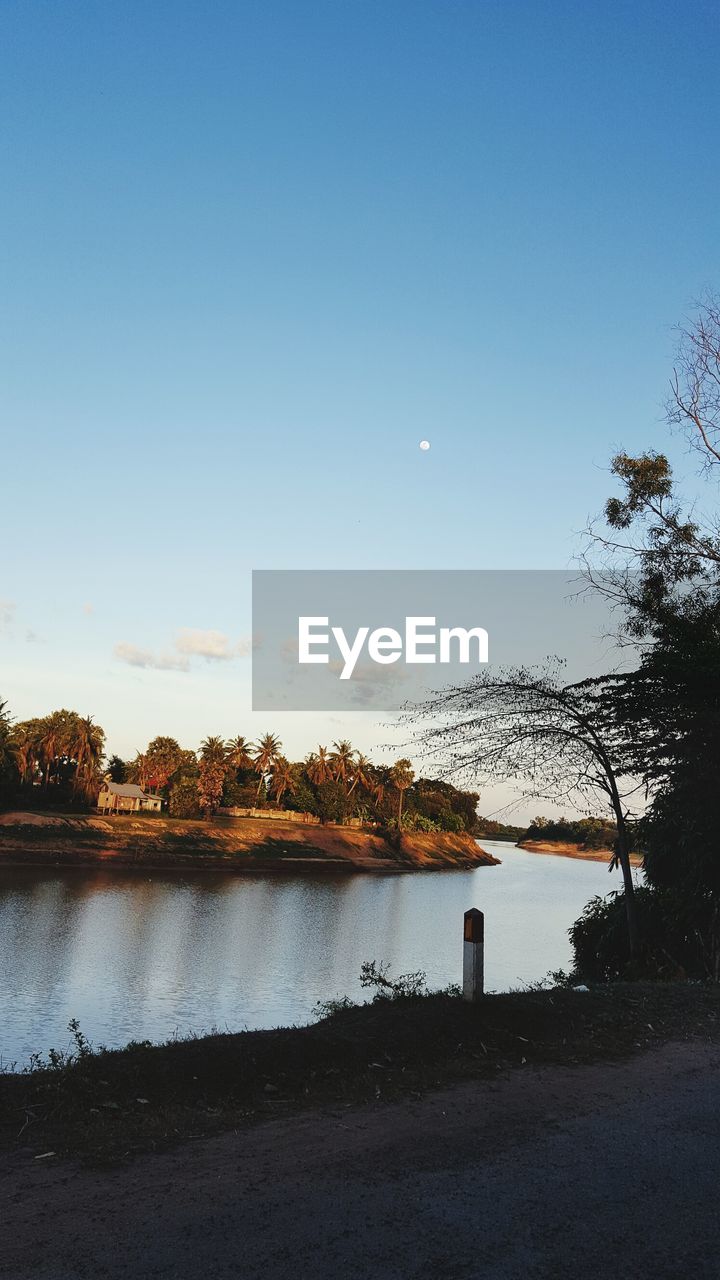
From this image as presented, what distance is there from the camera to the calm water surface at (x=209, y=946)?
21828 millimetres

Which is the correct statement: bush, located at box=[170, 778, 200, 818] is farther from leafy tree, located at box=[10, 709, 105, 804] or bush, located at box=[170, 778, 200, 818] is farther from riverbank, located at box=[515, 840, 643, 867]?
riverbank, located at box=[515, 840, 643, 867]

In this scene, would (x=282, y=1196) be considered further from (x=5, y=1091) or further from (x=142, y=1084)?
(x=5, y=1091)

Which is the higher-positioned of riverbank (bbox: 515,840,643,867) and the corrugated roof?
the corrugated roof

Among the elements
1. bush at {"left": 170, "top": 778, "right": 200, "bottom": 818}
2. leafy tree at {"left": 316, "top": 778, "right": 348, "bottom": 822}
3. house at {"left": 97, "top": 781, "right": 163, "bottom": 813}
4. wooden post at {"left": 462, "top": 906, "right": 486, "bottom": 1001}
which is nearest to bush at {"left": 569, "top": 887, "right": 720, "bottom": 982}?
wooden post at {"left": 462, "top": 906, "right": 486, "bottom": 1001}

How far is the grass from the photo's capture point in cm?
558

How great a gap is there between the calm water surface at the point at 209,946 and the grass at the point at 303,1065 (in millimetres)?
10340

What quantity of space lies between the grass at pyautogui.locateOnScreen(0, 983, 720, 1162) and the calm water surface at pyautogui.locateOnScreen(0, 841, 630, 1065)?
10340 mm

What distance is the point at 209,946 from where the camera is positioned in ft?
117

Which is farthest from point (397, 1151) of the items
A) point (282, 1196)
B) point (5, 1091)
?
point (5, 1091)

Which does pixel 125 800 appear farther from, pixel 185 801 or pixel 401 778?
pixel 401 778

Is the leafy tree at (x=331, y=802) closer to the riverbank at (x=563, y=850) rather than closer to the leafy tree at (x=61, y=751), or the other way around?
the leafy tree at (x=61, y=751)

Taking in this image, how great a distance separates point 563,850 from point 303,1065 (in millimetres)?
175579

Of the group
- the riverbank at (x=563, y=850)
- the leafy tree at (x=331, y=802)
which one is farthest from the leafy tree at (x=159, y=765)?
the riverbank at (x=563, y=850)

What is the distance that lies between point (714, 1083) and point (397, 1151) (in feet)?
11.1
